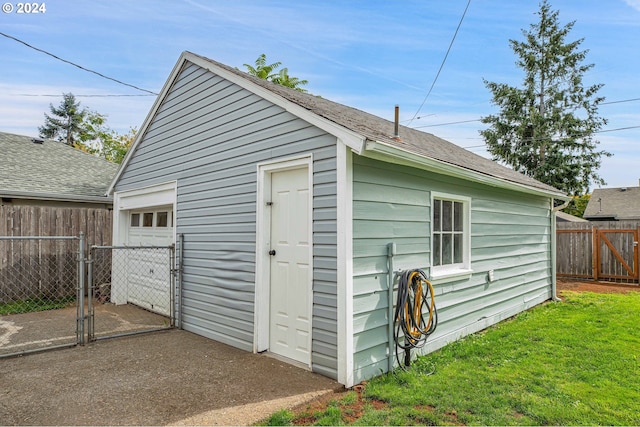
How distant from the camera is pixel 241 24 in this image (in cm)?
752

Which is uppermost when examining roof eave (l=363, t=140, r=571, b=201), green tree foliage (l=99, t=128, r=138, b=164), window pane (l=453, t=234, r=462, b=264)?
green tree foliage (l=99, t=128, r=138, b=164)

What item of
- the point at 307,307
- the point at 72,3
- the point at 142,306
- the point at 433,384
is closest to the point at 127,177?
the point at 142,306

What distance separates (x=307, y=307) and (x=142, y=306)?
4.56 meters

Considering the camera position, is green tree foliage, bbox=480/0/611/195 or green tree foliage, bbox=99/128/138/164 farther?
green tree foliage, bbox=99/128/138/164

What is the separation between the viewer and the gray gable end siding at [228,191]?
3.77 metres

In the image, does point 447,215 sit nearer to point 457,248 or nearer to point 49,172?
Answer: point 457,248

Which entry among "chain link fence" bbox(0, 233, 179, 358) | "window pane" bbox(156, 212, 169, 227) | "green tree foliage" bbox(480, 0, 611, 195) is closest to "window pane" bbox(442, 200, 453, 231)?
"chain link fence" bbox(0, 233, 179, 358)

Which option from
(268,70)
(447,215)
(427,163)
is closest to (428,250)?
(447,215)

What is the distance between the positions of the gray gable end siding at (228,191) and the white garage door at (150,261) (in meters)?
0.78

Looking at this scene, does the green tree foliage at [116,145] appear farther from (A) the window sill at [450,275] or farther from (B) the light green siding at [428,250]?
(A) the window sill at [450,275]

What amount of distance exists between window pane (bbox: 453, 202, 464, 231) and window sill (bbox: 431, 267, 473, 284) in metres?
0.59

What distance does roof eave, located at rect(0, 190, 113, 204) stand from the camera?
7.44 meters

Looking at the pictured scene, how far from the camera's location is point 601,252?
1104cm

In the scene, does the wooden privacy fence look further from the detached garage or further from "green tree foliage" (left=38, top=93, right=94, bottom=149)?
"green tree foliage" (left=38, top=93, right=94, bottom=149)
